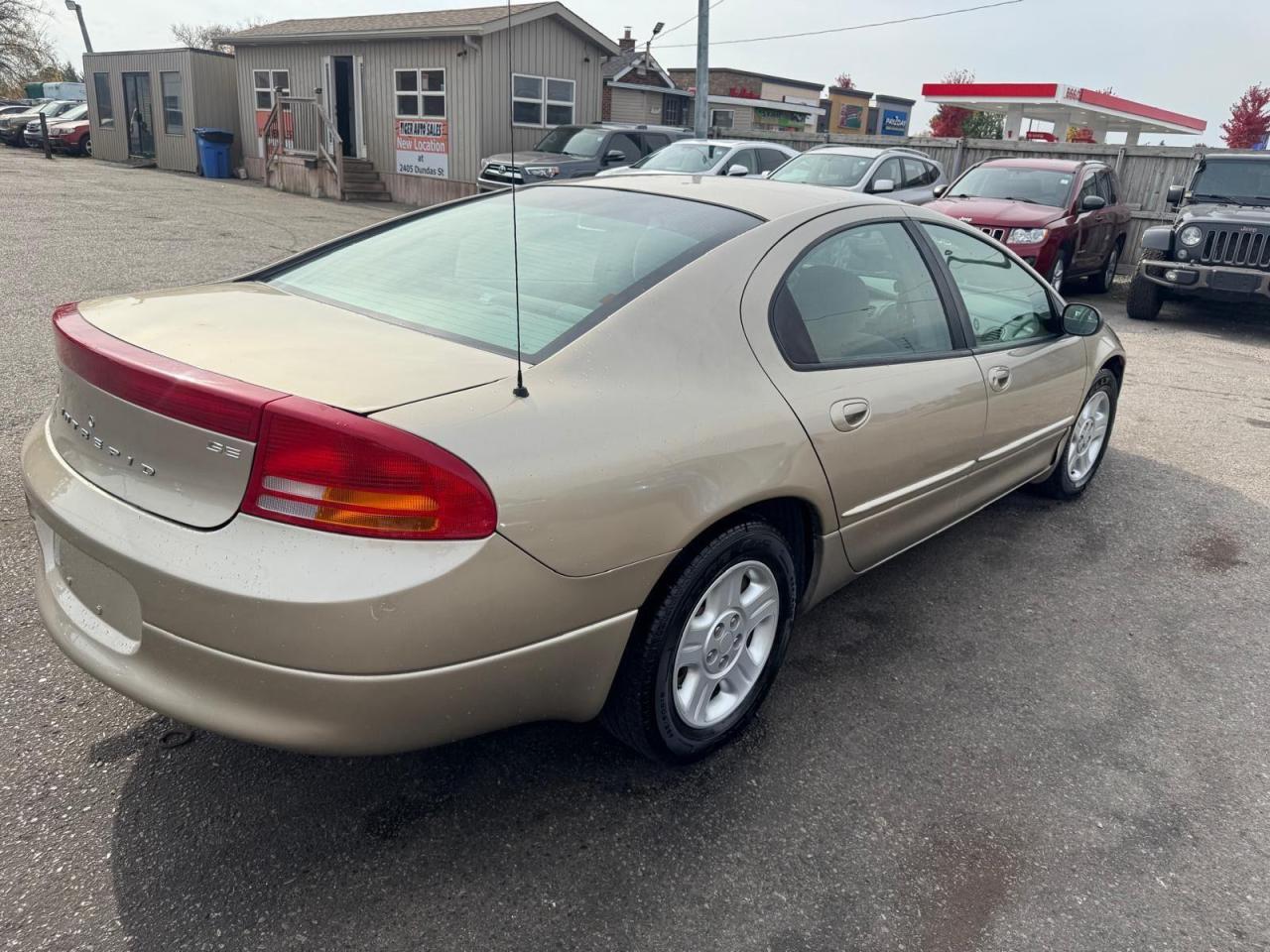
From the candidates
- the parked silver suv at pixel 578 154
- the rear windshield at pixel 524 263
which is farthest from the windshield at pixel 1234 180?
the rear windshield at pixel 524 263

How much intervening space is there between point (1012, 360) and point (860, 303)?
0.98 meters

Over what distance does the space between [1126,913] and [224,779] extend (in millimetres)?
2209

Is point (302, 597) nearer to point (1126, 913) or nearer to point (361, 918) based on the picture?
point (361, 918)

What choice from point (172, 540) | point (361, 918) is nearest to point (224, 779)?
point (361, 918)

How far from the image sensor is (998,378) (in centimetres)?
344

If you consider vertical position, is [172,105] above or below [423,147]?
above

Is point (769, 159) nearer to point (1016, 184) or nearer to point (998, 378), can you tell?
point (1016, 184)

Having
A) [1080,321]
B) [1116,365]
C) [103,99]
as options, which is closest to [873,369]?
[1080,321]

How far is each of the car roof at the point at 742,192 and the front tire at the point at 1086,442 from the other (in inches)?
73.4

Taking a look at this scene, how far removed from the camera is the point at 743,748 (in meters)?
2.67

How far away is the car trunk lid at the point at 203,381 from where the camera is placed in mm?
1838

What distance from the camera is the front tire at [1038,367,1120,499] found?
14.7ft

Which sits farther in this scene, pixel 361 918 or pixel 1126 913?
pixel 1126 913

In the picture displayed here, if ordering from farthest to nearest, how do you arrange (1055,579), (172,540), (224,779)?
(1055,579)
(224,779)
(172,540)
